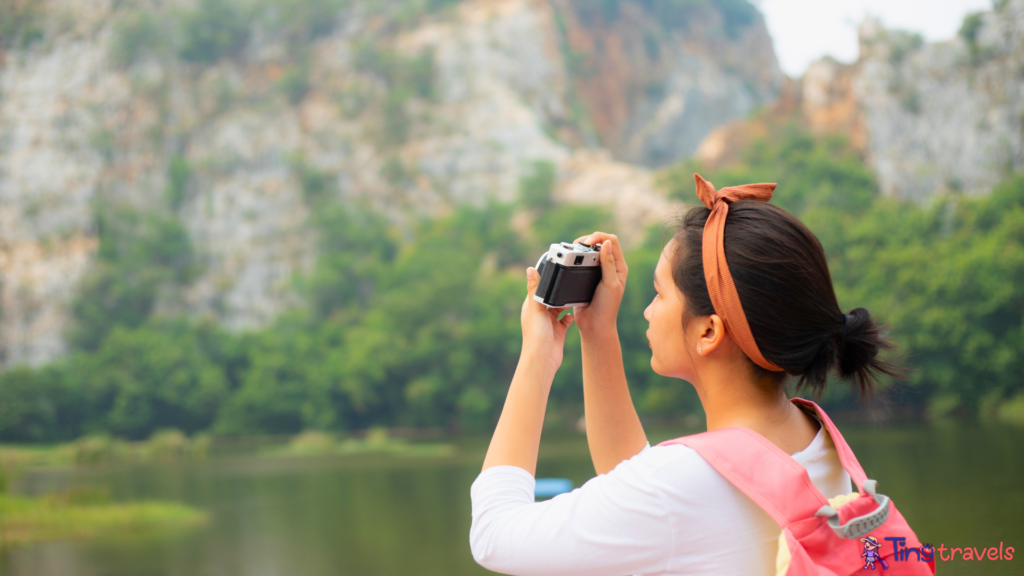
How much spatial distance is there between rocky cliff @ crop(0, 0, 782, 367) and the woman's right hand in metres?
28.0

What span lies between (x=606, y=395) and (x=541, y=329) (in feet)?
0.82

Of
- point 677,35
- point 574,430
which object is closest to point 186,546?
point 574,430

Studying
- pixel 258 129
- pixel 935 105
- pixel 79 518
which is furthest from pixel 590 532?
pixel 258 129

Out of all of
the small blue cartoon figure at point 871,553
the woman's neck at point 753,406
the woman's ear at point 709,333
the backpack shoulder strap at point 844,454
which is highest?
the woman's ear at point 709,333

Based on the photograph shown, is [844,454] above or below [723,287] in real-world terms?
below

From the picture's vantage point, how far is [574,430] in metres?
21.5

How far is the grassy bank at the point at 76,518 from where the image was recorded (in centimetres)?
889

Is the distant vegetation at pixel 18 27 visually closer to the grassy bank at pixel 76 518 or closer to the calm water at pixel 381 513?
the calm water at pixel 381 513

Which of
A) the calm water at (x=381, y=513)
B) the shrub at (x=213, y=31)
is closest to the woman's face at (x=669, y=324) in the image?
the calm water at (x=381, y=513)

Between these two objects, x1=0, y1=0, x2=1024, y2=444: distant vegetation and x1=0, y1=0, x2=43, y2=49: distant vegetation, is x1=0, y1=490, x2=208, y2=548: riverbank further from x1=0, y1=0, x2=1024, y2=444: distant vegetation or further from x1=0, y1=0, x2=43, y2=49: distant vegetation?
x1=0, y1=0, x2=43, y2=49: distant vegetation

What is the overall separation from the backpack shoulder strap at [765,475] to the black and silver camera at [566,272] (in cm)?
27

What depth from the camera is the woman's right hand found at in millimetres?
1061

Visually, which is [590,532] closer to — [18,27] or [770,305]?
[770,305]

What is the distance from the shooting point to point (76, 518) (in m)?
9.23
